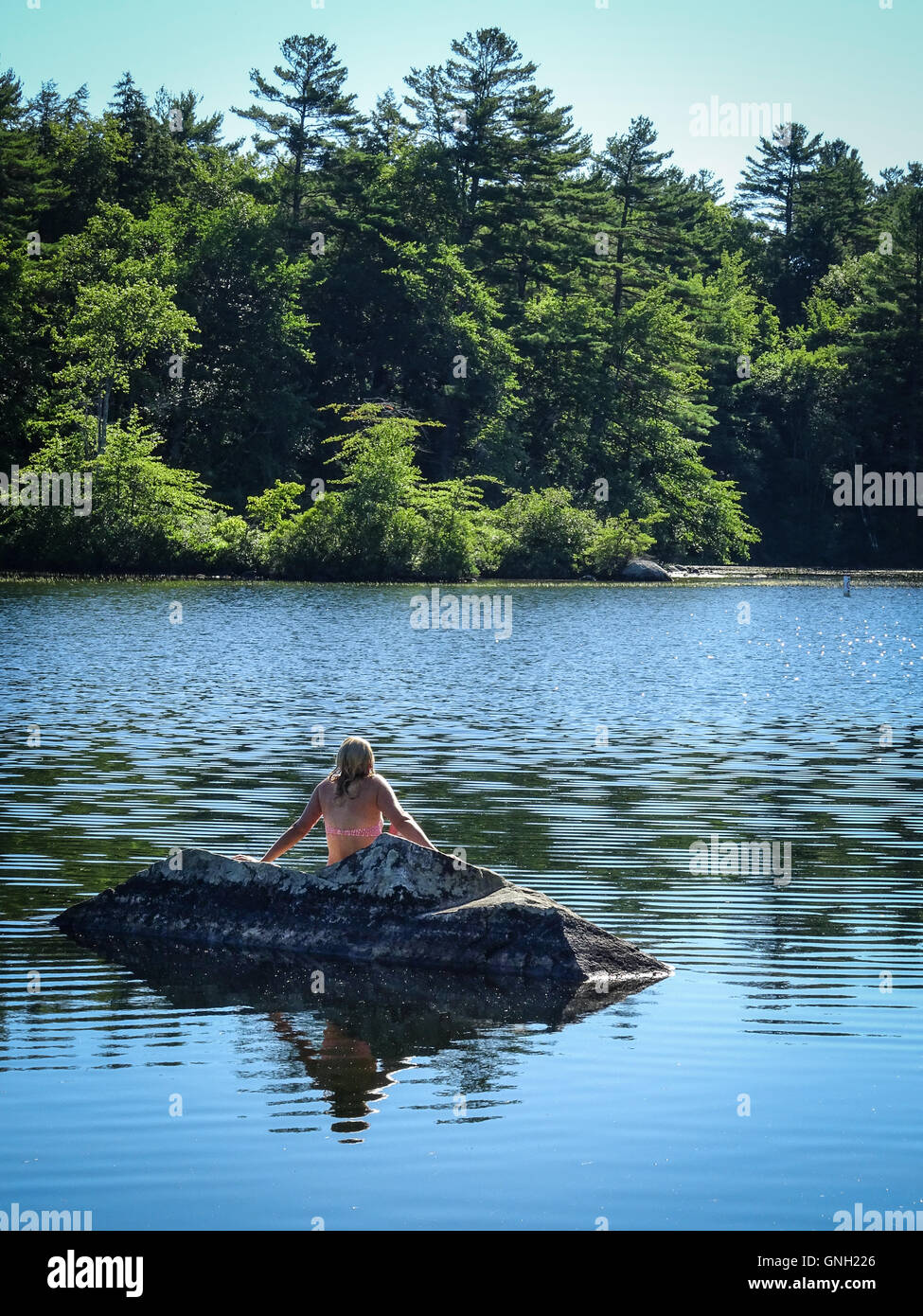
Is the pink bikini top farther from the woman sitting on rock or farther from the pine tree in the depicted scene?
the pine tree

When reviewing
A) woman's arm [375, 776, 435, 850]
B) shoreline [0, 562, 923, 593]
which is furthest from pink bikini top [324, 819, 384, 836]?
shoreline [0, 562, 923, 593]

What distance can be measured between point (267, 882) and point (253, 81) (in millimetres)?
84641

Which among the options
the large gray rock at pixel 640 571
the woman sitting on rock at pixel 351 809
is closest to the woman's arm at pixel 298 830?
the woman sitting on rock at pixel 351 809

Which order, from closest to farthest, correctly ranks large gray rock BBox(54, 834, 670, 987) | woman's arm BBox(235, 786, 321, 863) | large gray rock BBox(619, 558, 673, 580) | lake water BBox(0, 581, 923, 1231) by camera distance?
lake water BBox(0, 581, 923, 1231) < large gray rock BBox(54, 834, 670, 987) < woman's arm BBox(235, 786, 321, 863) < large gray rock BBox(619, 558, 673, 580)

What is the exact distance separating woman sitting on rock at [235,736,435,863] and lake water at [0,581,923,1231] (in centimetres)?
93

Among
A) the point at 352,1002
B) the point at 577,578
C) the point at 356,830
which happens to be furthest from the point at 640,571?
the point at 352,1002

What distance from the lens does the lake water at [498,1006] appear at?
6.84m

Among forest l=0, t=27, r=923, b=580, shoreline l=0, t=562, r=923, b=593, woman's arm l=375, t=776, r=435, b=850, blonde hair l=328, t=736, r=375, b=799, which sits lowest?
woman's arm l=375, t=776, r=435, b=850

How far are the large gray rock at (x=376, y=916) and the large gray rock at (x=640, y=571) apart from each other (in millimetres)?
69501

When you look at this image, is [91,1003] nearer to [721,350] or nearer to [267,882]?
[267,882]

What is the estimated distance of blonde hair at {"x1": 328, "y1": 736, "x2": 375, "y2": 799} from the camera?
1075 cm

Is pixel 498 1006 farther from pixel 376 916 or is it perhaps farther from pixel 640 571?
pixel 640 571

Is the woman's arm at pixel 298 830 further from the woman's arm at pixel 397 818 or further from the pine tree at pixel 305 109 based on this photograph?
the pine tree at pixel 305 109

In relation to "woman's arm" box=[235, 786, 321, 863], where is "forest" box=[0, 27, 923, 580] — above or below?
above
